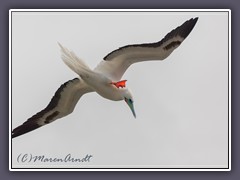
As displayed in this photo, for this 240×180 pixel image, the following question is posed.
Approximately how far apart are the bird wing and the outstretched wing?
1.10 feet

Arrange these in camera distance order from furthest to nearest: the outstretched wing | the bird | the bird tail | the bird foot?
the outstretched wing → the bird foot → the bird → the bird tail

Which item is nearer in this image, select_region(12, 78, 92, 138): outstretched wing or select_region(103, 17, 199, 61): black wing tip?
select_region(103, 17, 199, 61): black wing tip

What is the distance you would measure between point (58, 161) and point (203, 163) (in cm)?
147

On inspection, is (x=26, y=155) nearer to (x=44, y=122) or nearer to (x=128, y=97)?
(x=44, y=122)

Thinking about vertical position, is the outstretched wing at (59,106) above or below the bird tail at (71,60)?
below

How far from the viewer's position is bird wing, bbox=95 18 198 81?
19.3 ft

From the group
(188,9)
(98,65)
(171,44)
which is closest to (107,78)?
(98,65)

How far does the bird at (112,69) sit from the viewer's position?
5.87m

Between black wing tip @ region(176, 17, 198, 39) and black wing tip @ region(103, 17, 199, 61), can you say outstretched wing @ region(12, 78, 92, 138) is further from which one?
black wing tip @ region(176, 17, 198, 39)

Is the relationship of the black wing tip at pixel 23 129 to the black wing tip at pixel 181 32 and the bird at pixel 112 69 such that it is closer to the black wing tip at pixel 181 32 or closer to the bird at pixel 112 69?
the bird at pixel 112 69

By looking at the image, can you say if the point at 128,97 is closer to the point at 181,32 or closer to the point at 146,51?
the point at 146,51

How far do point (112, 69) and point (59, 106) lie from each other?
0.73 metres

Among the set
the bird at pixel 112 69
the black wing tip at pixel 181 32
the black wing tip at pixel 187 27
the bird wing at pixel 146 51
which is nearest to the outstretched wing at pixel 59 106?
the bird at pixel 112 69

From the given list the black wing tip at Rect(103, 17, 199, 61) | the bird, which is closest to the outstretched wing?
the bird
